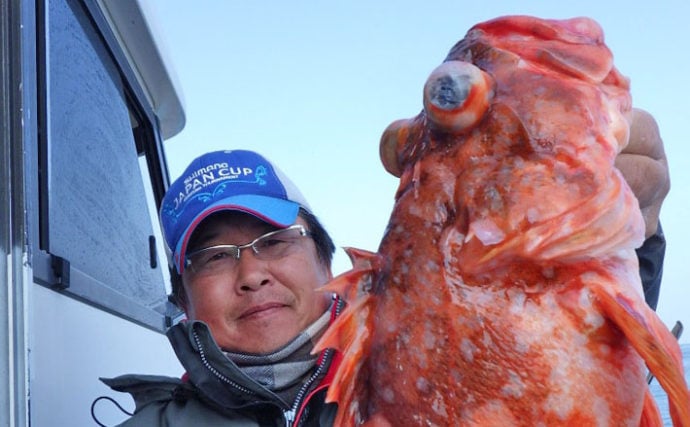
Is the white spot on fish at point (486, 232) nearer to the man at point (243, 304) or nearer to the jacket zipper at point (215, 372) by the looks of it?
the man at point (243, 304)

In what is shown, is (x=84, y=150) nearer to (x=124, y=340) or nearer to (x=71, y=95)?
(x=71, y=95)

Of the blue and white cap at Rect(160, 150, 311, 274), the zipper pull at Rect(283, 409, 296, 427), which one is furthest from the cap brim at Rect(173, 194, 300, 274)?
the zipper pull at Rect(283, 409, 296, 427)

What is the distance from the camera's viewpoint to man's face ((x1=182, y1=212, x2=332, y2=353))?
2.71 m

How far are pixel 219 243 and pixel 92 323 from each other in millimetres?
527

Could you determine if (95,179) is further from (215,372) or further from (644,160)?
(644,160)

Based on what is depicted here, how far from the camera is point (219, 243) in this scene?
9.29ft

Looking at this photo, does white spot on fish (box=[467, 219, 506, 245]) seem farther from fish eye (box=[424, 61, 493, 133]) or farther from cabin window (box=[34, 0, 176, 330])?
cabin window (box=[34, 0, 176, 330])

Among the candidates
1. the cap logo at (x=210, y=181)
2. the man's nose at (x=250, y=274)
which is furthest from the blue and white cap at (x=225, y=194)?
the man's nose at (x=250, y=274)

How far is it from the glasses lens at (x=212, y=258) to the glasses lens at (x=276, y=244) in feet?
0.27

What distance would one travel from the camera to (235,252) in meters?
2.81

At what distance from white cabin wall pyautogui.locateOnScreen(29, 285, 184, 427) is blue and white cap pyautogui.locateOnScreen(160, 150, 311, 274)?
41 centimetres

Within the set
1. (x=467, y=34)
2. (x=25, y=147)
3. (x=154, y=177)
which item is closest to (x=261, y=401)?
(x=25, y=147)

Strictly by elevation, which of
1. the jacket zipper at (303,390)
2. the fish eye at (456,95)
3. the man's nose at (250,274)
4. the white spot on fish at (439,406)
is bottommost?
the jacket zipper at (303,390)

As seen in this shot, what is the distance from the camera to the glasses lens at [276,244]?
2.81 metres
